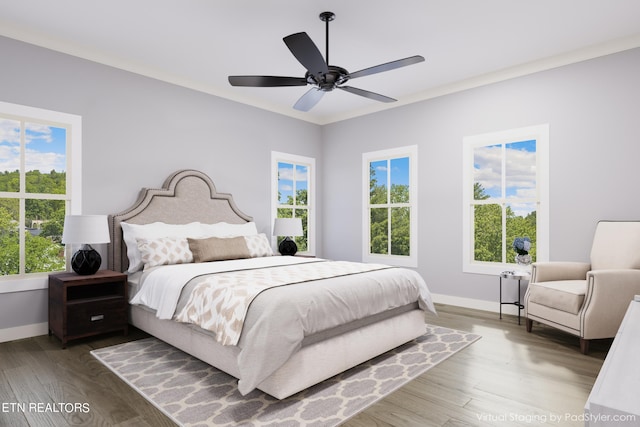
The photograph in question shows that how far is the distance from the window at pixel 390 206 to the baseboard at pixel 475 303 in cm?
57

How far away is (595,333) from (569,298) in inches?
12.2

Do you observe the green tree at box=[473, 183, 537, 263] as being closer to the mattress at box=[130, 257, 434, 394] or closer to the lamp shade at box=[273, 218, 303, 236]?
the mattress at box=[130, 257, 434, 394]

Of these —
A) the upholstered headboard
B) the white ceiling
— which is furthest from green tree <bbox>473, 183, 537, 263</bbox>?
the upholstered headboard

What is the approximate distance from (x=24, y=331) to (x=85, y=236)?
1069 millimetres

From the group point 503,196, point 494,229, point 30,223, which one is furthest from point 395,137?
point 30,223

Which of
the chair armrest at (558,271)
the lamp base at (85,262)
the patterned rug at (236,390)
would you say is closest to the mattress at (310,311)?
the patterned rug at (236,390)

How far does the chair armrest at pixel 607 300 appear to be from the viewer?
9.98 feet

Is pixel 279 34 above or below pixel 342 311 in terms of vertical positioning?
above

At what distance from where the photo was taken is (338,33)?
3555mm

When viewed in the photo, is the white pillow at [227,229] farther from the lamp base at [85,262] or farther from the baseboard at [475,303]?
the baseboard at [475,303]

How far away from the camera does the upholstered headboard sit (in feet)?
13.2

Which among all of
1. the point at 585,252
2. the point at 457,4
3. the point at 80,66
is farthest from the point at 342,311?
the point at 80,66

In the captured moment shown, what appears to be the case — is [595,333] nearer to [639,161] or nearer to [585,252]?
[585,252]

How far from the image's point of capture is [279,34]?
3588 millimetres
